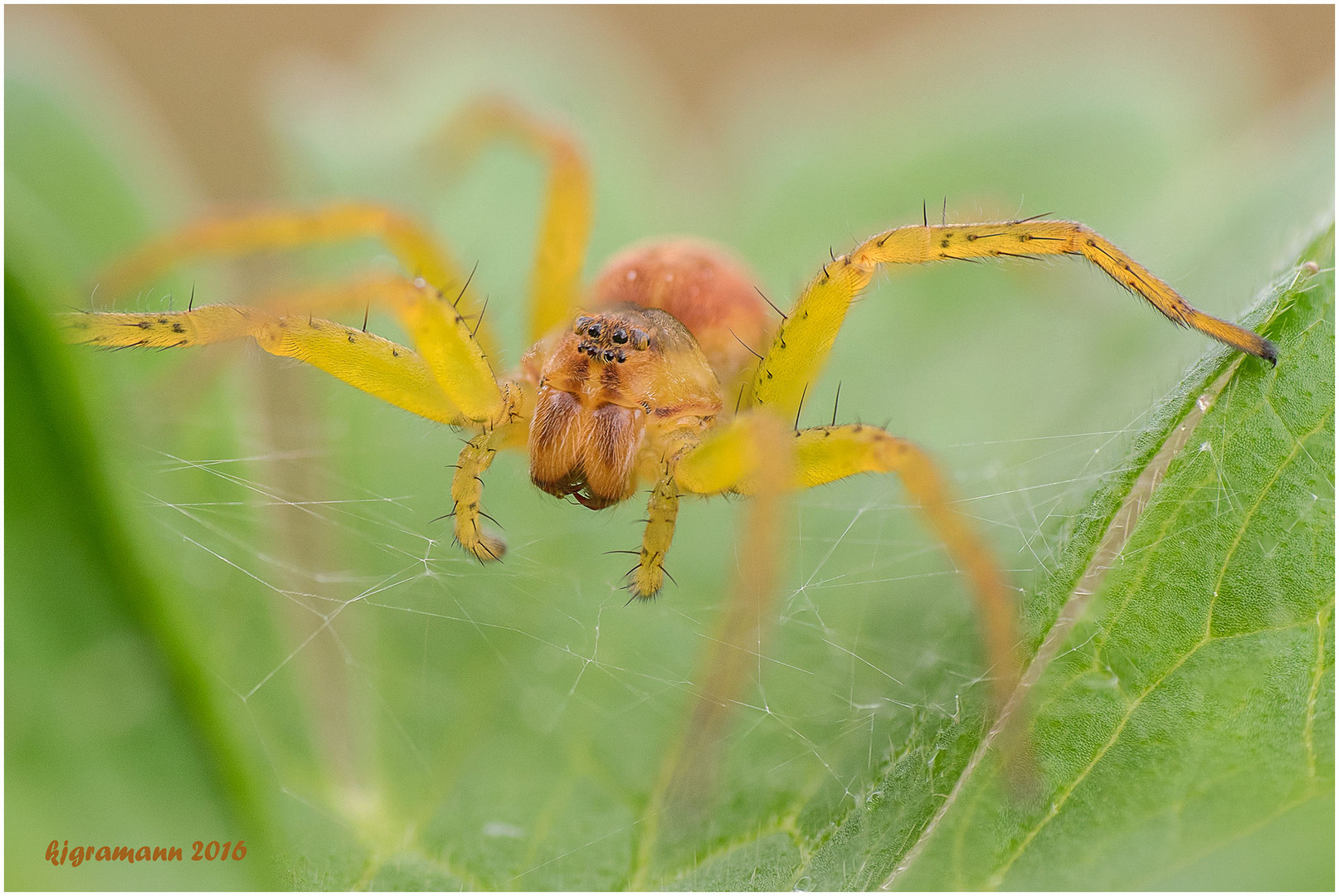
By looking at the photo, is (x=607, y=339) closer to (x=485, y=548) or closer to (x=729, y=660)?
(x=485, y=548)

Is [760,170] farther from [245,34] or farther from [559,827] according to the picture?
[245,34]

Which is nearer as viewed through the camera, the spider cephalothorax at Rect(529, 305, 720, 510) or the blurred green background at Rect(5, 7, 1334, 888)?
the blurred green background at Rect(5, 7, 1334, 888)

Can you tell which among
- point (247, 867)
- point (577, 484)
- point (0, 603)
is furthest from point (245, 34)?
point (247, 867)

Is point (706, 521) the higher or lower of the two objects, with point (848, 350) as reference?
lower

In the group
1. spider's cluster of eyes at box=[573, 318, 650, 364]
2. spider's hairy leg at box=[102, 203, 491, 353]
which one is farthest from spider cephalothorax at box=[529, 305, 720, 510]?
spider's hairy leg at box=[102, 203, 491, 353]

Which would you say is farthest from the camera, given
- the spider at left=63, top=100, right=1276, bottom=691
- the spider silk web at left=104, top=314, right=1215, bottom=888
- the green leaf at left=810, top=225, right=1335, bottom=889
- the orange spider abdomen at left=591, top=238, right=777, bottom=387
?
the orange spider abdomen at left=591, top=238, right=777, bottom=387

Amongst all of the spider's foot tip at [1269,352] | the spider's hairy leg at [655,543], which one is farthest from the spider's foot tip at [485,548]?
the spider's foot tip at [1269,352]

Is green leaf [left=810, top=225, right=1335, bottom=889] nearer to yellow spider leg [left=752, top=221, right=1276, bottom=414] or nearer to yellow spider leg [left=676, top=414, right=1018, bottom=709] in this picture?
yellow spider leg [left=676, top=414, right=1018, bottom=709]

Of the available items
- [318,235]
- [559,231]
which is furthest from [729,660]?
[318,235]
